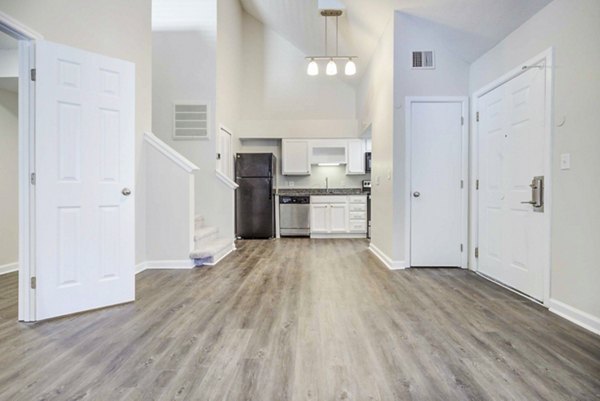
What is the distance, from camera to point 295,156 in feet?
23.5

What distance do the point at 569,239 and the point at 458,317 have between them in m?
1.00

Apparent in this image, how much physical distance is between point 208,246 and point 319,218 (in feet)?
9.45

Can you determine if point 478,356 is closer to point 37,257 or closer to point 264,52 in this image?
point 37,257

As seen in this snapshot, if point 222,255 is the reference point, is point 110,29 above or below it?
above

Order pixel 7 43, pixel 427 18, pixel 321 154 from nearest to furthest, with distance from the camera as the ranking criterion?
1. pixel 7 43
2. pixel 427 18
3. pixel 321 154

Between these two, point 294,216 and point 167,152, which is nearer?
point 167,152

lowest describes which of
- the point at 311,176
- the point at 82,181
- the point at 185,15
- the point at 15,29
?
the point at 82,181

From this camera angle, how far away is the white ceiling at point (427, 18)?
2.97 meters

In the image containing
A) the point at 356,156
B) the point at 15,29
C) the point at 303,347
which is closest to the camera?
the point at 303,347

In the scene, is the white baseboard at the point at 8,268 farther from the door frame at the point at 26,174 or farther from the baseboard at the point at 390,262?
the baseboard at the point at 390,262

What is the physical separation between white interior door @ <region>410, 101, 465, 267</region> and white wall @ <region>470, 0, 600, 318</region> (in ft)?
4.15

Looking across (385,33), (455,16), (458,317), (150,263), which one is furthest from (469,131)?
(150,263)

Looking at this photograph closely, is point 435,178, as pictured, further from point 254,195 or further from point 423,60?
point 254,195

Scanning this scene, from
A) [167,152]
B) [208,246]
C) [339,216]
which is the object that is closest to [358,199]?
[339,216]
